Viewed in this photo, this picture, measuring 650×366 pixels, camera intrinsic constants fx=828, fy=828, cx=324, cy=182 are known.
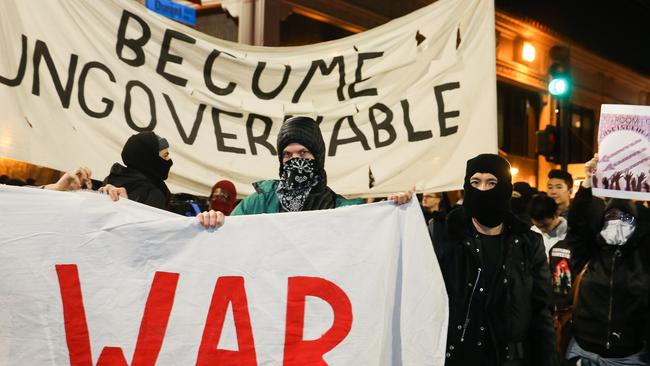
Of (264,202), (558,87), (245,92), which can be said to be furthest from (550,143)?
(264,202)

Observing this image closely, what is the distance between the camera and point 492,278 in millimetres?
3639

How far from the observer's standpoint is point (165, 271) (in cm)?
321

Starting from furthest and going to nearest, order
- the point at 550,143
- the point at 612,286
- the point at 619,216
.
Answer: the point at 550,143 → the point at 619,216 → the point at 612,286

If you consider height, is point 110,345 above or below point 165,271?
below

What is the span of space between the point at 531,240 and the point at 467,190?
0.37 metres

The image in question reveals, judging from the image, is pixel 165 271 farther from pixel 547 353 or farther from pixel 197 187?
pixel 547 353

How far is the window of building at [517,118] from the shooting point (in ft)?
65.0

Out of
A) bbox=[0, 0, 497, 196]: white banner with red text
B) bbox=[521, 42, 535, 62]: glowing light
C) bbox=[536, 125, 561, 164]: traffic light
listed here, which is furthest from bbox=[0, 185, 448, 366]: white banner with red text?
bbox=[521, 42, 535, 62]: glowing light

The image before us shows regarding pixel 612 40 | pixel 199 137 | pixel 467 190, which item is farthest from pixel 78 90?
pixel 612 40

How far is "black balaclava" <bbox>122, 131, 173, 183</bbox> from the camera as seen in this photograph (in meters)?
3.89

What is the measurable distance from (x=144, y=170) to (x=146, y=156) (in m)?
0.07

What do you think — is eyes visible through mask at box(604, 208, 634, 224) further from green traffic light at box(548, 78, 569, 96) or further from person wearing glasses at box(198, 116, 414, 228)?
green traffic light at box(548, 78, 569, 96)

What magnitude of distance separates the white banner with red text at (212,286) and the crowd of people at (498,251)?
5.3 inches

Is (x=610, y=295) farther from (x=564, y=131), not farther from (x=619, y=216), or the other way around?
(x=564, y=131)
